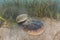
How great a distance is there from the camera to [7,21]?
160 cm

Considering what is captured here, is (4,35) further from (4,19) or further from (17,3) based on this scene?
(17,3)

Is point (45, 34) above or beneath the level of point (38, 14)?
beneath

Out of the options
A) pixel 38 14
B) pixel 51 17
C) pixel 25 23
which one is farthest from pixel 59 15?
pixel 25 23

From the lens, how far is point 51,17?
1.63m

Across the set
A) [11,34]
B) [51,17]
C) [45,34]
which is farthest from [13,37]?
[51,17]

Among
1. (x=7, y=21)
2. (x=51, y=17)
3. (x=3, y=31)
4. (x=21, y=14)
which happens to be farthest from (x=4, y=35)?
(x=51, y=17)

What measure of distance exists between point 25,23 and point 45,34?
0.21 m

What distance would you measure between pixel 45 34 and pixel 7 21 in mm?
383

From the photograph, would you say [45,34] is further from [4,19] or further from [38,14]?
[4,19]

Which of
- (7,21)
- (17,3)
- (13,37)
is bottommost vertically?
(13,37)

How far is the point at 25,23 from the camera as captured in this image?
1555 millimetres

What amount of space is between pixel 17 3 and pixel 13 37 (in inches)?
13.3

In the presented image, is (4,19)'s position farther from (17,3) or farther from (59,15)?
(59,15)

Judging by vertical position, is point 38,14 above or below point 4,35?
above
